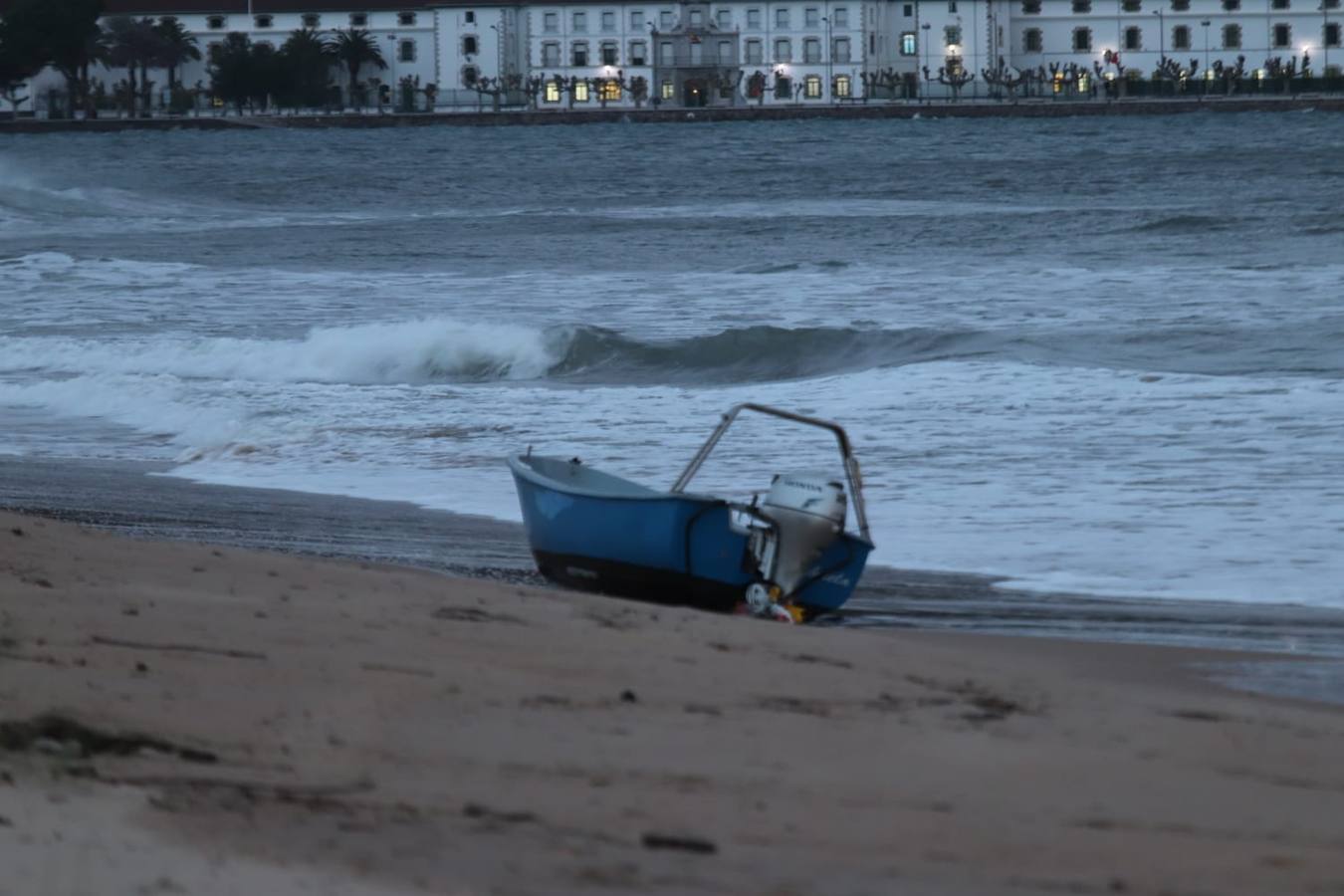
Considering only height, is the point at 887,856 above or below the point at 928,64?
below

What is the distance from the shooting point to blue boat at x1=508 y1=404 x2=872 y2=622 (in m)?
6.39

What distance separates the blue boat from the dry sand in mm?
756

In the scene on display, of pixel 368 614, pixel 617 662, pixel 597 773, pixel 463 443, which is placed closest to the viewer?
pixel 597 773

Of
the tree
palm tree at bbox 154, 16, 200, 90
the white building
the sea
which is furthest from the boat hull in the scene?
palm tree at bbox 154, 16, 200, 90

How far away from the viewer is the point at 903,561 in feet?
25.3

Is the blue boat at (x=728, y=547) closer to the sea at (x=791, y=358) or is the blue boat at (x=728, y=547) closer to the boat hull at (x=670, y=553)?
→ the boat hull at (x=670, y=553)

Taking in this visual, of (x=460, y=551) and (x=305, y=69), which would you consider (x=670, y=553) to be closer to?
(x=460, y=551)

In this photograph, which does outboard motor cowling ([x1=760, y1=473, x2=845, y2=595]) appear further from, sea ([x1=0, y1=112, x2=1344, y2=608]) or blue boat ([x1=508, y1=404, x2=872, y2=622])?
sea ([x1=0, y1=112, x2=1344, y2=608])

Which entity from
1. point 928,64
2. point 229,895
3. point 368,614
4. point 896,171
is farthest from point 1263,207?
point 928,64

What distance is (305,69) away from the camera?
11750 centimetres

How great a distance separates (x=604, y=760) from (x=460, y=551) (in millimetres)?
3989

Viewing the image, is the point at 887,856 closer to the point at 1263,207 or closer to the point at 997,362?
the point at 997,362

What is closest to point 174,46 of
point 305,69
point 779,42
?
point 305,69

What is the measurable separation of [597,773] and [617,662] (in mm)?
1045
